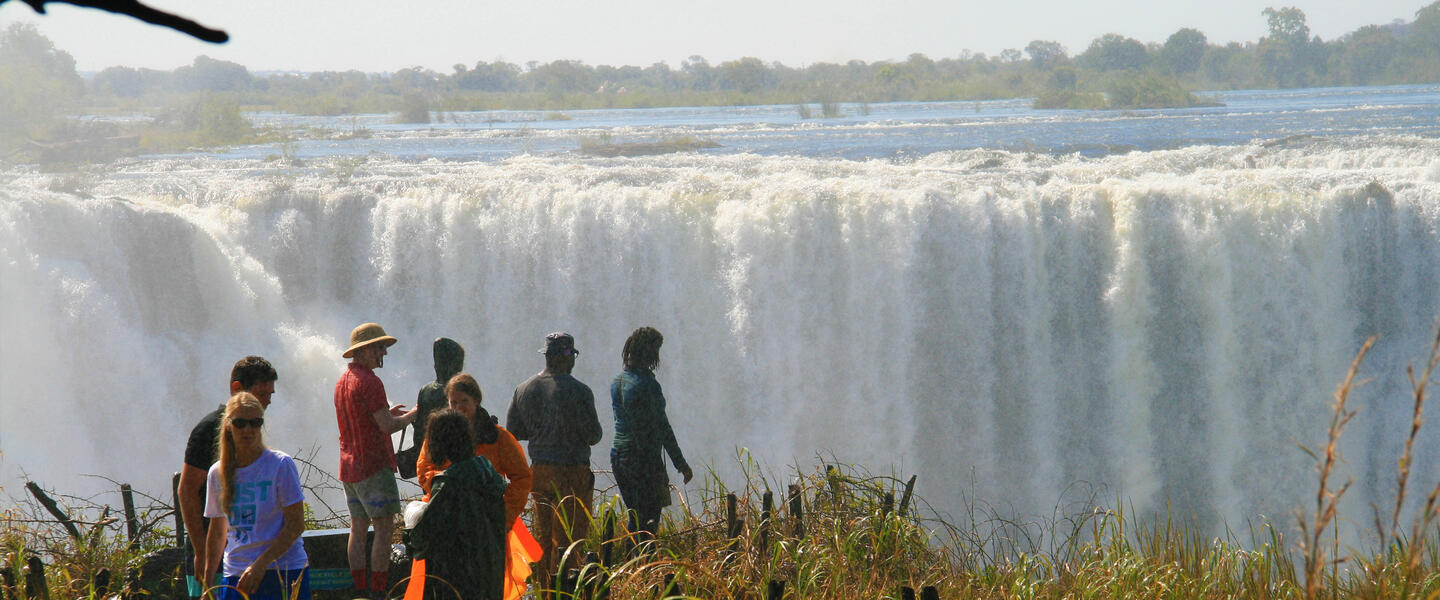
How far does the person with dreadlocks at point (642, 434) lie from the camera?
5145 mm

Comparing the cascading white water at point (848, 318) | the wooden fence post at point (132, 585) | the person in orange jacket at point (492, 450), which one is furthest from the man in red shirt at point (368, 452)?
the cascading white water at point (848, 318)

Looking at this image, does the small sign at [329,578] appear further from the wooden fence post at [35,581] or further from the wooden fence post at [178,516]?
the wooden fence post at [35,581]

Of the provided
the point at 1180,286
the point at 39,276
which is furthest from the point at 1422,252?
the point at 39,276

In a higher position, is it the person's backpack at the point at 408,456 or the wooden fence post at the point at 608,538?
the person's backpack at the point at 408,456

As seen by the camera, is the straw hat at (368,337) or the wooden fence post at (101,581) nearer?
the wooden fence post at (101,581)

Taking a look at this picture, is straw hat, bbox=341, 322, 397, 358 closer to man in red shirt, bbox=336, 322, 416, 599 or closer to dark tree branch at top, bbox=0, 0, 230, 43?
man in red shirt, bbox=336, 322, 416, 599

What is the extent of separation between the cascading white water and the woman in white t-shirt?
24.1ft

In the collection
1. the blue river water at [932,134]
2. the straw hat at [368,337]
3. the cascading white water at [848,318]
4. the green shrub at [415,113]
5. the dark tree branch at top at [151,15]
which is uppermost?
the green shrub at [415,113]

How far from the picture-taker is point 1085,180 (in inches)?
507

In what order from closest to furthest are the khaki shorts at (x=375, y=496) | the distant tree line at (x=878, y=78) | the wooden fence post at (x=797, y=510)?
the wooden fence post at (x=797, y=510)
the khaki shorts at (x=375, y=496)
the distant tree line at (x=878, y=78)

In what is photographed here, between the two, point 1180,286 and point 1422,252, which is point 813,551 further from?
point 1422,252

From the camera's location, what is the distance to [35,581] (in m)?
4.18

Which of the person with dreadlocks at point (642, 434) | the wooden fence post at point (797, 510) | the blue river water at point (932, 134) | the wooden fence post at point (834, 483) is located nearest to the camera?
the wooden fence post at point (797, 510)

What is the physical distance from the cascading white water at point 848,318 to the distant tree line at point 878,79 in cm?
2856
